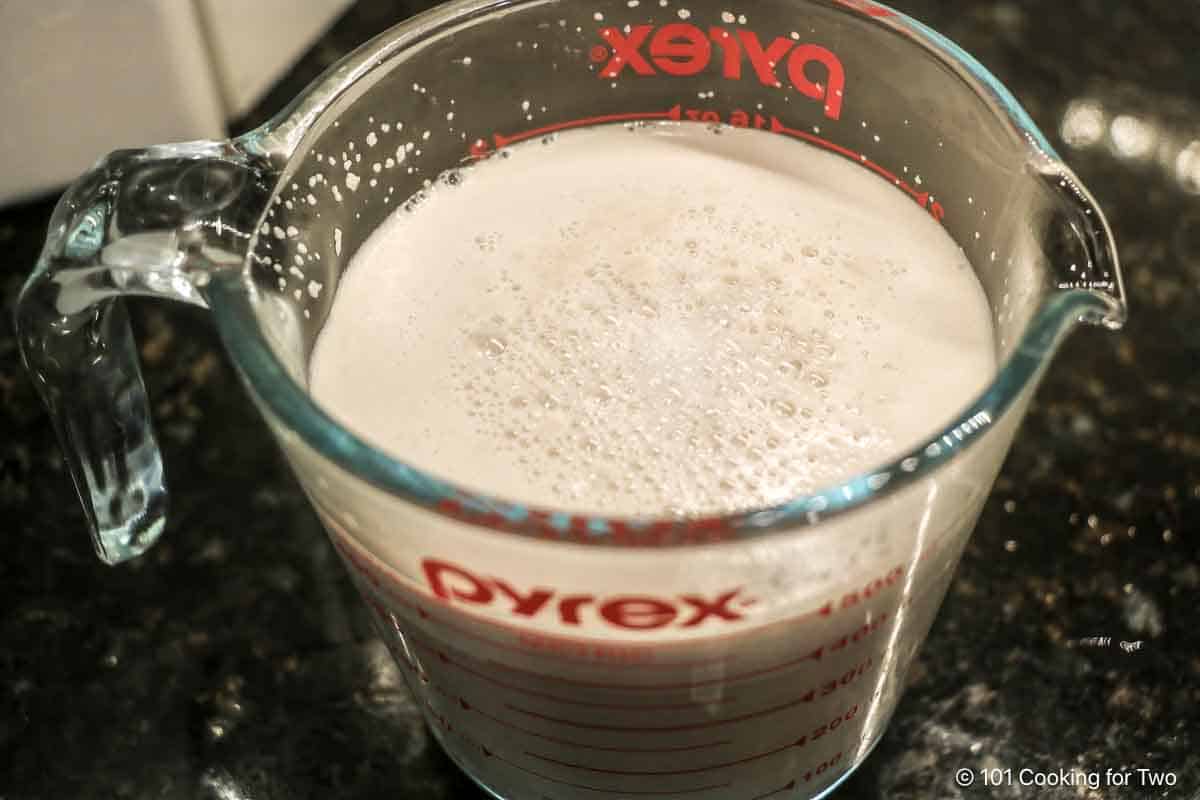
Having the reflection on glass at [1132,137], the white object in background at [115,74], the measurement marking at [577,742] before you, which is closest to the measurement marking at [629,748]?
the measurement marking at [577,742]

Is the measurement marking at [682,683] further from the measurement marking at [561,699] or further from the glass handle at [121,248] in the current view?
the glass handle at [121,248]

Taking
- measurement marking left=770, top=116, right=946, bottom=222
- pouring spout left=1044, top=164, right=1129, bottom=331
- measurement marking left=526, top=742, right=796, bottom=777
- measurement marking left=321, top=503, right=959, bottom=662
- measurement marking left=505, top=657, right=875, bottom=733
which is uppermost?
pouring spout left=1044, top=164, right=1129, bottom=331

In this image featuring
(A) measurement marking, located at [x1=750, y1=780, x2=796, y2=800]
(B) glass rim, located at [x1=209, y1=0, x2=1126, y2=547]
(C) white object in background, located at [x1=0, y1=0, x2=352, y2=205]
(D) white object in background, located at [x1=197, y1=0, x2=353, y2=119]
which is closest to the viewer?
(B) glass rim, located at [x1=209, y1=0, x2=1126, y2=547]

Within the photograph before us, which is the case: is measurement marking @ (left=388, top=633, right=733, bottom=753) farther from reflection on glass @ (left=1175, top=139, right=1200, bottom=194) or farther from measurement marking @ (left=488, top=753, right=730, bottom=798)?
reflection on glass @ (left=1175, top=139, right=1200, bottom=194)

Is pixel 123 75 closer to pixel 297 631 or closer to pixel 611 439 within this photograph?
pixel 297 631

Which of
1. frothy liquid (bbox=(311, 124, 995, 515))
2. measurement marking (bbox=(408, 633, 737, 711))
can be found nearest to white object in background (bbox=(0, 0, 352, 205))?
frothy liquid (bbox=(311, 124, 995, 515))

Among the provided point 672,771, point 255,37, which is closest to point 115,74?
point 255,37
